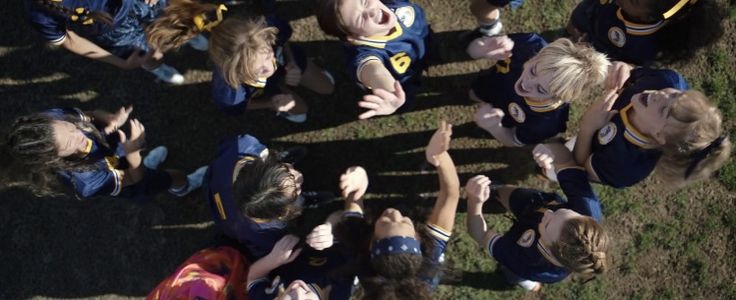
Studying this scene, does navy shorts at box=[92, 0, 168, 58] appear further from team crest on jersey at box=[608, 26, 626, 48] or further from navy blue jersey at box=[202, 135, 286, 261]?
team crest on jersey at box=[608, 26, 626, 48]

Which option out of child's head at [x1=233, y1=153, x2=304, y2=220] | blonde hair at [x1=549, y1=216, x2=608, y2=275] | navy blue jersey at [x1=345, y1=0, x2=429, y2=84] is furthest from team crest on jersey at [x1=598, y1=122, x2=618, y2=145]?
child's head at [x1=233, y1=153, x2=304, y2=220]

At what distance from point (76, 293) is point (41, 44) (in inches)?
92.3

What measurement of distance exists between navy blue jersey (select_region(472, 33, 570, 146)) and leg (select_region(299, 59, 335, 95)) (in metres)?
1.52

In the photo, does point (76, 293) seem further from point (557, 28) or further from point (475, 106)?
point (557, 28)

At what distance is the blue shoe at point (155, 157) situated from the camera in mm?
4883

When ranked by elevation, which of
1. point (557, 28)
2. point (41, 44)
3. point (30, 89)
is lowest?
point (30, 89)

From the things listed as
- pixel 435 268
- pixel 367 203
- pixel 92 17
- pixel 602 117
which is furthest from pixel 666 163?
pixel 92 17

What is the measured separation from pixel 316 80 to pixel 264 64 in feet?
4.05

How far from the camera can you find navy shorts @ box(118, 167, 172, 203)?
421 cm

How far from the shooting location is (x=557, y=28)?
5.05 m

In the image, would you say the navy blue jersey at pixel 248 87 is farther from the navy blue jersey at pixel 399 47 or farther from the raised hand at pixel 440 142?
the raised hand at pixel 440 142

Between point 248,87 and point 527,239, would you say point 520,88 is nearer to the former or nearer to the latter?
point 527,239

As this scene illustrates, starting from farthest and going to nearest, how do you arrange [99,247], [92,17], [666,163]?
[99,247] → [92,17] → [666,163]

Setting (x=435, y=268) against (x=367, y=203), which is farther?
(x=367, y=203)
